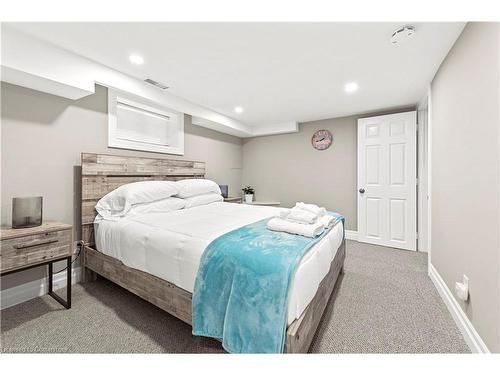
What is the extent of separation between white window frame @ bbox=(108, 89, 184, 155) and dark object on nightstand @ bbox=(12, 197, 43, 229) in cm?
106

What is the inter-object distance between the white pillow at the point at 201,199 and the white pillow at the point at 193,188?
49 mm

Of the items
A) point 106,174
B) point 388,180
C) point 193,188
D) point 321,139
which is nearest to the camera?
point 106,174

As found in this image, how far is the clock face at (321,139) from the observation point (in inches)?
162

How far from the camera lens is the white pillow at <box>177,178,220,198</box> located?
9.34ft

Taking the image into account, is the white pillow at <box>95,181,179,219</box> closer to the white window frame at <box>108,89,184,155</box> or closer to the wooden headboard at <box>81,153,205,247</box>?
the wooden headboard at <box>81,153,205,247</box>

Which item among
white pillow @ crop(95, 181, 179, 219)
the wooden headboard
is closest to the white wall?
white pillow @ crop(95, 181, 179, 219)

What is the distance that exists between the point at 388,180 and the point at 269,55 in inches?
111

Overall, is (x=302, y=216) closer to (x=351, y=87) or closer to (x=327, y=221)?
(x=327, y=221)

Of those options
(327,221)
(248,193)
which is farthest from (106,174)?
(248,193)

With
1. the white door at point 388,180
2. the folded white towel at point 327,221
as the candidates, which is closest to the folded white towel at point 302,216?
the folded white towel at point 327,221

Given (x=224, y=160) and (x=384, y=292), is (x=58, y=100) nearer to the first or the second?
(x=224, y=160)

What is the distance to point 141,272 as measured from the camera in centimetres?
168

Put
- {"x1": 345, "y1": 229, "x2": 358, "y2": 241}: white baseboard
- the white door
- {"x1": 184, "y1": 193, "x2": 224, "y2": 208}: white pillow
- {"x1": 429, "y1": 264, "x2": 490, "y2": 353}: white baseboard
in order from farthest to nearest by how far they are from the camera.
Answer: {"x1": 345, "y1": 229, "x2": 358, "y2": 241}: white baseboard, the white door, {"x1": 184, "y1": 193, "x2": 224, "y2": 208}: white pillow, {"x1": 429, "y1": 264, "x2": 490, "y2": 353}: white baseboard

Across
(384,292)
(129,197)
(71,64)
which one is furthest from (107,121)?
(384,292)
